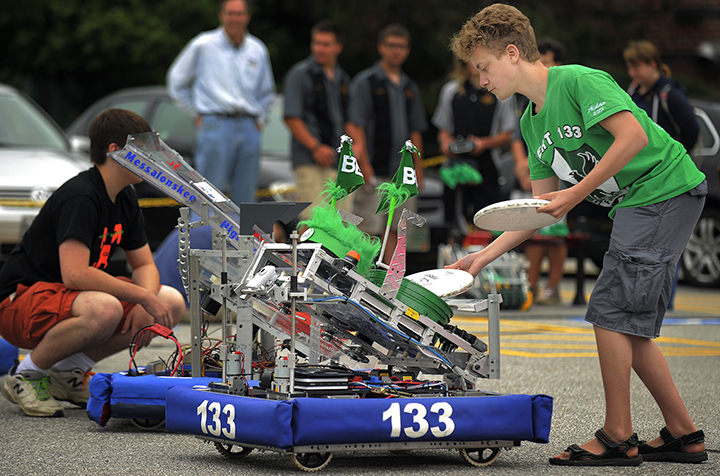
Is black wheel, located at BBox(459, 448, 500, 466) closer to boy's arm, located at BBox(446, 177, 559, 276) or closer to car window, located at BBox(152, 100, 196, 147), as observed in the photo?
boy's arm, located at BBox(446, 177, 559, 276)

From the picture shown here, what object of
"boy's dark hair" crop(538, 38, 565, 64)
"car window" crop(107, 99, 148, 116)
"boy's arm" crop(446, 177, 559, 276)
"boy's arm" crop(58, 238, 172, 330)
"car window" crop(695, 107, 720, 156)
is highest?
"boy's dark hair" crop(538, 38, 565, 64)

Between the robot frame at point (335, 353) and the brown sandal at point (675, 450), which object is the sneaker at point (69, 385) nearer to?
the robot frame at point (335, 353)

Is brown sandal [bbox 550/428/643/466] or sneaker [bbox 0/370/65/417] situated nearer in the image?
brown sandal [bbox 550/428/643/466]

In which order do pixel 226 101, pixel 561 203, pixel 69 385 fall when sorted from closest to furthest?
pixel 561 203 < pixel 69 385 < pixel 226 101

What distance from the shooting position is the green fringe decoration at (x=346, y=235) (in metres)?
3.92

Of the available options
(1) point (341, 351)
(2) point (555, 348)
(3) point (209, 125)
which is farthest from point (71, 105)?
(1) point (341, 351)

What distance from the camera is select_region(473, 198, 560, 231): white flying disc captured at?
365 cm

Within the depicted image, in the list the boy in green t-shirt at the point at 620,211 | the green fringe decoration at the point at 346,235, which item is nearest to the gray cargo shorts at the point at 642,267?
the boy in green t-shirt at the point at 620,211

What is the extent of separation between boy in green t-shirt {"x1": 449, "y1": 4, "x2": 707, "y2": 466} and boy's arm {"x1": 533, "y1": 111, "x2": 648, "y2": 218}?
0.05 meters

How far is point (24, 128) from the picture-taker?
9922 millimetres

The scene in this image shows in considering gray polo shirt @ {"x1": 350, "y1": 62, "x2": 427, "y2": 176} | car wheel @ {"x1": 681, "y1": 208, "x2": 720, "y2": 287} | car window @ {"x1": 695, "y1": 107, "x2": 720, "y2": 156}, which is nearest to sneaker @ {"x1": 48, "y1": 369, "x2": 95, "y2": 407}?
gray polo shirt @ {"x1": 350, "y1": 62, "x2": 427, "y2": 176}

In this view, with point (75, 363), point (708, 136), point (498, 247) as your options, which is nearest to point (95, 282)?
point (75, 363)

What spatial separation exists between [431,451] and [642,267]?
3.76 feet

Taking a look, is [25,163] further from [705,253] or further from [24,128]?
[705,253]
